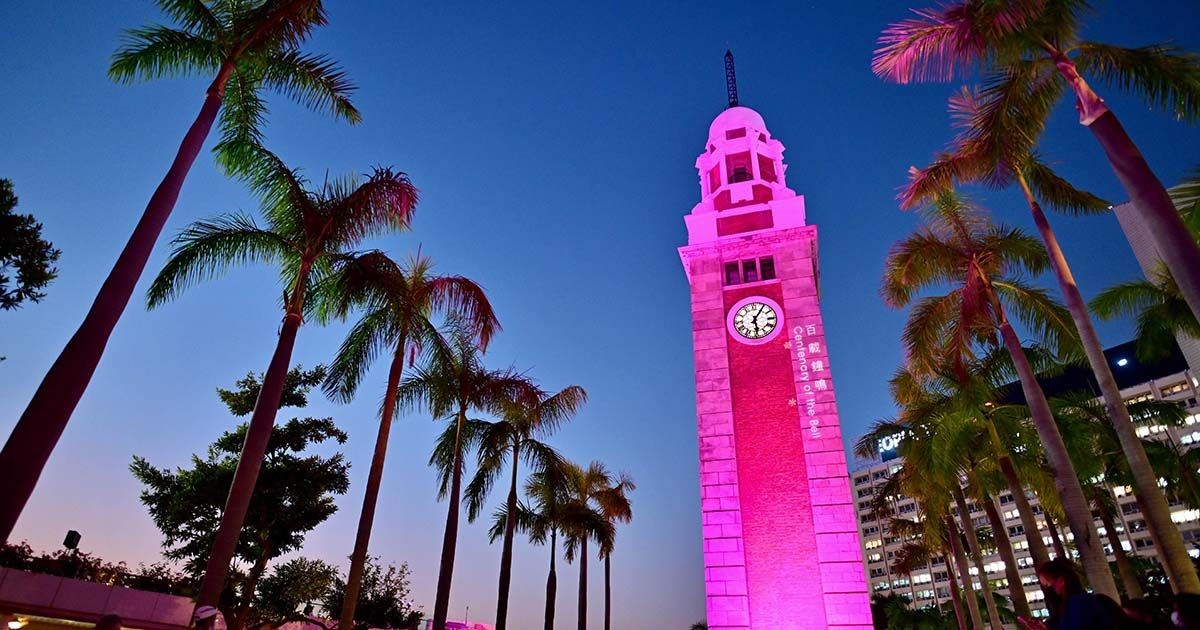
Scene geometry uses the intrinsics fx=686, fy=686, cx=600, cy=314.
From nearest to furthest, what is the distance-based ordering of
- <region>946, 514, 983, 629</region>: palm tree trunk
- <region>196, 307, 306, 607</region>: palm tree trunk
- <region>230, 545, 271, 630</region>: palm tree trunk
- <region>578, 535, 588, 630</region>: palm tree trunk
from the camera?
<region>196, 307, 306, 607</region>: palm tree trunk, <region>230, 545, 271, 630</region>: palm tree trunk, <region>946, 514, 983, 629</region>: palm tree trunk, <region>578, 535, 588, 630</region>: palm tree trunk

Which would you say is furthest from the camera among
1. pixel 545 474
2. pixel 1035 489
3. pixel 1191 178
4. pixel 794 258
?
pixel 794 258

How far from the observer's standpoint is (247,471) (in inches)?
413

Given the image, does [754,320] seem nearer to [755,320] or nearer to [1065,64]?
[755,320]

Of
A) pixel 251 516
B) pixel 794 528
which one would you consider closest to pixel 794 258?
pixel 794 528

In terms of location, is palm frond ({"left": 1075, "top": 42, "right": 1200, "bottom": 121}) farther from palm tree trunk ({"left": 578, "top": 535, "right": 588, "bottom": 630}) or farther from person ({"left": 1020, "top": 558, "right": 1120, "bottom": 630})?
palm tree trunk ({"left": 578, "top": 535, "right": 588, "bottom": 630})

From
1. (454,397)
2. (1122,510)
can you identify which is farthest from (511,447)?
(1122,510)

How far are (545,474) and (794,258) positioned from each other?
1242 centimetres

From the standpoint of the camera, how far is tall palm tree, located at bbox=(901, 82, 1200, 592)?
35.7ft

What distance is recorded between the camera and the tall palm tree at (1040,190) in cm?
1088

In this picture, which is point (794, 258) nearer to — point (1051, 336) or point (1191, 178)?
point (1051, 336)

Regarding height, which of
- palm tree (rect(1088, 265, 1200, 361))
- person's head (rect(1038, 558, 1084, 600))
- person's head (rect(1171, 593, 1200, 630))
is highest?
palm tree (rect(1088, 265, 1200, 361))

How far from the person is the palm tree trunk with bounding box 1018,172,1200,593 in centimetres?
520

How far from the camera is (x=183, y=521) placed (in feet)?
80.6

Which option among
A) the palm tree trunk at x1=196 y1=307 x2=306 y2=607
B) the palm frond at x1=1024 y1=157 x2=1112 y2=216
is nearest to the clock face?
the palm frond at x1=1024 y1=157 x2=1112 y2=216
